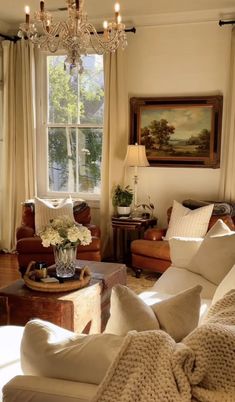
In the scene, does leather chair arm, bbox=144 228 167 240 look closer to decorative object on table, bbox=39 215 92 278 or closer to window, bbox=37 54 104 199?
window, bbox=37 54 104 199

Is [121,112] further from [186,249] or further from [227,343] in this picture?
[227,343]

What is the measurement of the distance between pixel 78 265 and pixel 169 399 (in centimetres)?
242

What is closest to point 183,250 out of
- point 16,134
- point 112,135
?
point 112,135

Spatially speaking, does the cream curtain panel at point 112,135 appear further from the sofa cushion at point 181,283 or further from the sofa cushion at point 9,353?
the sofa cushion at point 9,353

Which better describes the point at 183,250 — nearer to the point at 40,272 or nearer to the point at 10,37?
the point at 40,272

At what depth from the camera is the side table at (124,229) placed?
5031 millimetres

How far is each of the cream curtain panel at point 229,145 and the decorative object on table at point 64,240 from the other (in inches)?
99.1

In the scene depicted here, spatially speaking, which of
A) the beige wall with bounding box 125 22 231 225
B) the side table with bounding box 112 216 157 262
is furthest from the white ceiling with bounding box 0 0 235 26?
the side table with bounding box 112 216 157 262

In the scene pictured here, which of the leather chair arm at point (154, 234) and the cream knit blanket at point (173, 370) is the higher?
the cream knit blanket at point (173, 370)

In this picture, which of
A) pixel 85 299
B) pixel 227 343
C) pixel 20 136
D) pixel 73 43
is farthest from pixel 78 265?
pixel 20 136

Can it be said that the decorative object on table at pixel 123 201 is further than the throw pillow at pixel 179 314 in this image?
Yes

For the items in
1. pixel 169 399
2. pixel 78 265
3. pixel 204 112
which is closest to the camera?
pixel 169 399

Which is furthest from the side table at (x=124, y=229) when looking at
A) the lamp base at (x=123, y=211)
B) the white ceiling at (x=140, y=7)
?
the white ceiling at (x=140, y=7)

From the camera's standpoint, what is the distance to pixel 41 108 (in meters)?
5.94
